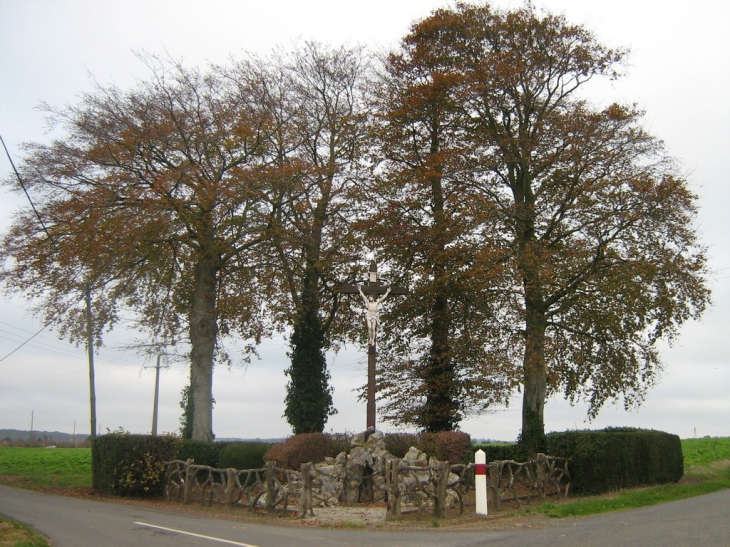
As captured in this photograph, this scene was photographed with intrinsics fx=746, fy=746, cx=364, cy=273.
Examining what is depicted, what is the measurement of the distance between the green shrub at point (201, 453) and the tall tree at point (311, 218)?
3635 mm

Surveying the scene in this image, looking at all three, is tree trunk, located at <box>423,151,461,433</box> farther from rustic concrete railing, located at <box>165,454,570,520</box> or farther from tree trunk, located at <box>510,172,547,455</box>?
rustic concrete railing, located at <box>165,454,570,520</box>

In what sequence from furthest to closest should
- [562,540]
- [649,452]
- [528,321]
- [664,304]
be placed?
[528,321] → [664,304] → [649,452] → [562,540]

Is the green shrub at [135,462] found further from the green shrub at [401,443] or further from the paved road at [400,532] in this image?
the green shrub at [401,443]

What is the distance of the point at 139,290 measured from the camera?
2645cm

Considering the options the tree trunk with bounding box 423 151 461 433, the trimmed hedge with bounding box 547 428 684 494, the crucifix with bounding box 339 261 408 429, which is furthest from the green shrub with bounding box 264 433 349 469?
the trimmed hedge with bounding box 547 428 684 494

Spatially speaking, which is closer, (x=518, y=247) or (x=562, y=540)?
(x=562, y=540)

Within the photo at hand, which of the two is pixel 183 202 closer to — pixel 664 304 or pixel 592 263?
pixel 592 263

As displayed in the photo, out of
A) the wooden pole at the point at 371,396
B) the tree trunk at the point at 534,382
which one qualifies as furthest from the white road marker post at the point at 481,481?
the tree trunk at the point at 534,382

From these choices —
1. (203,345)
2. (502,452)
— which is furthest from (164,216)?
(502,452)

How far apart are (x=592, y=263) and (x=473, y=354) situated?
4.68 meters

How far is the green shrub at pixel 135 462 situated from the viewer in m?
19.5

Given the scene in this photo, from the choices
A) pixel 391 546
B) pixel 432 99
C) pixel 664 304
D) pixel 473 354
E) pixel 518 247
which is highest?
pixel 432 99

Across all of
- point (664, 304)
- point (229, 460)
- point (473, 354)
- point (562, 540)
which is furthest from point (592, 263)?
point (562, 540)

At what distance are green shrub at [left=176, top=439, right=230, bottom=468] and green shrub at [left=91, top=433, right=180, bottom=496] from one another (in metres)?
3.57
